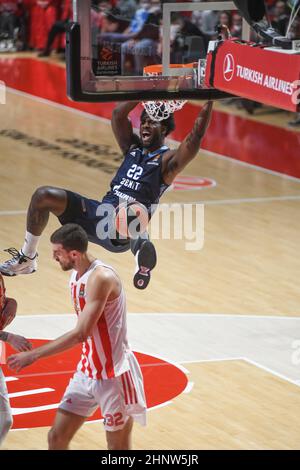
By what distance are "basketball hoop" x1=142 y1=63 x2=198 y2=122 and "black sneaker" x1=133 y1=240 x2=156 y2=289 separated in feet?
3.51

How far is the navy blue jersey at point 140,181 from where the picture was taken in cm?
963

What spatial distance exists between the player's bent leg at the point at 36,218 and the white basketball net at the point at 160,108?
1022mm

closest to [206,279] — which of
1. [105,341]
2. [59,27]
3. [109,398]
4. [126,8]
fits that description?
[105,341]

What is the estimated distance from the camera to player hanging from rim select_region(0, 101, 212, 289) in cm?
945

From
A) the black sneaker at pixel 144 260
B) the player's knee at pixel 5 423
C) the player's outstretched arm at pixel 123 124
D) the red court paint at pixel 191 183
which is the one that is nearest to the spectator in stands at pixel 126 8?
the red court paint at pixel 191 183

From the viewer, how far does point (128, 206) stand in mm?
9484

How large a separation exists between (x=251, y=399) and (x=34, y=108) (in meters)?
14.4

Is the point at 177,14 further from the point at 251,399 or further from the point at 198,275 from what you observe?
the point at 198,275

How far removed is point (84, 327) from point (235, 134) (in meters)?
14.0

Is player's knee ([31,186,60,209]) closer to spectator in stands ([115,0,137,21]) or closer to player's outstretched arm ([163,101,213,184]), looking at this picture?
player's outstretched arm ([163,101,213,184])

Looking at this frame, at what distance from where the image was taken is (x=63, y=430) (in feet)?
24.5

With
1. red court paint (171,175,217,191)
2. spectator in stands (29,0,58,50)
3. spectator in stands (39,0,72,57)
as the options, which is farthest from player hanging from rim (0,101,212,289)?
spectator in stands (29,0,58,50)

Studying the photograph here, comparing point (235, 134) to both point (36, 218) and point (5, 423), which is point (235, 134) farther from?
point (5, 423)

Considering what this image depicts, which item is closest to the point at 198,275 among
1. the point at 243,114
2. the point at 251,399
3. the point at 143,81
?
the point at 251,399
